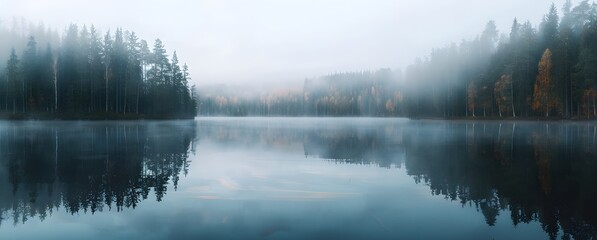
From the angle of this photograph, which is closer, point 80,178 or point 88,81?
point 80,178

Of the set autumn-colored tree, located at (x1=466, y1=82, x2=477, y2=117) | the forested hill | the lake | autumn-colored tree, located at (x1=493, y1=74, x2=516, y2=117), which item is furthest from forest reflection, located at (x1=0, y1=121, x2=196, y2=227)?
autumn-colored tree, located at (x1=466, y1=82, x2=477, y2=117)

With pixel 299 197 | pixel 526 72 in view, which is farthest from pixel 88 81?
pixel 526 72

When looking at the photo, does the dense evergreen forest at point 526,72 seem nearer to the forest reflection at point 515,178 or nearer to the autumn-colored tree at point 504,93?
the autumn-colored tree at point 504,93

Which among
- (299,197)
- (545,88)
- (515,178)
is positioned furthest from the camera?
(545,88)

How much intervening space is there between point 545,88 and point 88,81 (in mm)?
84374

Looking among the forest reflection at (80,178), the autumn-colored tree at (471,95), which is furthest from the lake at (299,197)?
the autumn-colored tree at (471,95)

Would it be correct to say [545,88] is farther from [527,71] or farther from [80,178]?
[80,178]

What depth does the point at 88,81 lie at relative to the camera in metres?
78.3

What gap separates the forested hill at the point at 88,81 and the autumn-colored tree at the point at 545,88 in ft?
245

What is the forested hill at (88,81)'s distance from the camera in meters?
78.4

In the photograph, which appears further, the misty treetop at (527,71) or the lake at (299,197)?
the misty treetop at (527,71)

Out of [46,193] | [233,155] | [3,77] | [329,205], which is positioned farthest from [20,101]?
[329,205]

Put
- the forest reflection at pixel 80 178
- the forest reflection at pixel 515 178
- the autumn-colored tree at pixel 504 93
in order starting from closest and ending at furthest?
the forest reflection at pixel 515 178
the forest reflection at pixel 80 178
the autumn-colored tree at pixel 504 93

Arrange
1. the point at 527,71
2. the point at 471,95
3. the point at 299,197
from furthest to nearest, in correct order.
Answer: the point at 471,95
the point at 527,71
the point at 299,197
